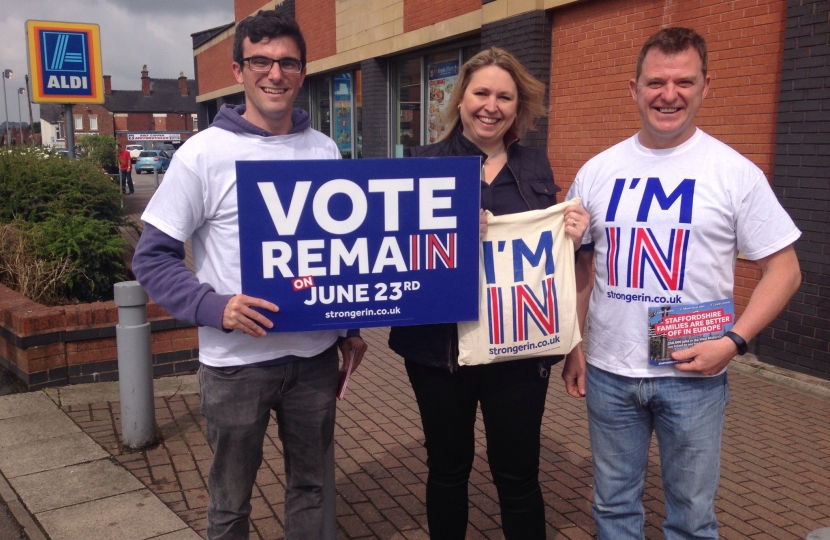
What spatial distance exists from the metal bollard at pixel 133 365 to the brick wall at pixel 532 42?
5248 millimetres

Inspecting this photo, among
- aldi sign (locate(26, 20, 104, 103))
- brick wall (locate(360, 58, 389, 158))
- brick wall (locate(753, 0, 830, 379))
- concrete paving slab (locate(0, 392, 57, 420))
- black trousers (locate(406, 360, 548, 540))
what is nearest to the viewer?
black trousers (locate(406, 360, 548, 540))

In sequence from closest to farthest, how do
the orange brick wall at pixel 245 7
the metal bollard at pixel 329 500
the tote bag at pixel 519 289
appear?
the tote bag at pixel 519 289, the metal bollard at pixel 329 500, the orange brick wall at pixel 245 7

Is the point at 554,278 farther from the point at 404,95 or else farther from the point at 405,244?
the point at 404,95

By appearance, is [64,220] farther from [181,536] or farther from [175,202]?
[175,202]

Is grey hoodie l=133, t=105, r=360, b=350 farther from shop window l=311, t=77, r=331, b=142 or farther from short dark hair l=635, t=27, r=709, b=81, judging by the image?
shop window l=311, t=77, r=331, b=142

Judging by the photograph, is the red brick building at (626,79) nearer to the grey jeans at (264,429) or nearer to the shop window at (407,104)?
the shop window at (407,104)

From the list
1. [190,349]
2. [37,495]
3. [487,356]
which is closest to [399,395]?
[190,349]

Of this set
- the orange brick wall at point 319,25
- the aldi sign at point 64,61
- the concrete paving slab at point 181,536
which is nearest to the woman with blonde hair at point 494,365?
the concrete paving slab at point 181,536

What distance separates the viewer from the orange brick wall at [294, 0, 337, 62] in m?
14.6

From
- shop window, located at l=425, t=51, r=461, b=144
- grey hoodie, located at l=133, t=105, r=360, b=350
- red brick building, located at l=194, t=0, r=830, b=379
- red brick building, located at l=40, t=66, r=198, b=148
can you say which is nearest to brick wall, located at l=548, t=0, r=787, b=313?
red brick building, located at l=194, t=0, r=830, b=379

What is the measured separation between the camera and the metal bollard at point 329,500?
9.23ft

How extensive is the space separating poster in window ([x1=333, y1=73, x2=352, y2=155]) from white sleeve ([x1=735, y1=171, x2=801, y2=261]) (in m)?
13.1

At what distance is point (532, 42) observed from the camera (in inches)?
332

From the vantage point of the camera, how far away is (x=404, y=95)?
1238cm
